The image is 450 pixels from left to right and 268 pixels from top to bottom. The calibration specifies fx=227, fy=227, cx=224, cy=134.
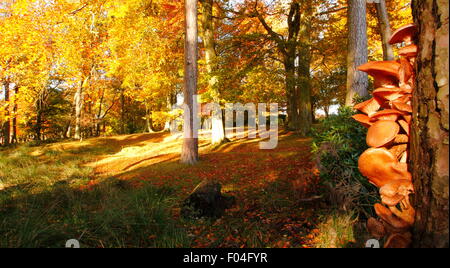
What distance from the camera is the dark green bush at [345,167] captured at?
11.7ft

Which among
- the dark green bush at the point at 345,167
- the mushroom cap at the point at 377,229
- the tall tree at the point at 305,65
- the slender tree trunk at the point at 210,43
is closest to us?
the mushroom cap at the point at 377,229

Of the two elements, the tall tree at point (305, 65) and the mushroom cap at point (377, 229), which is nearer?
the mushroom cap at point (377, 229)

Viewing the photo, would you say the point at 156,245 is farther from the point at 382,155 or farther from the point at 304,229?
the point at 382,155

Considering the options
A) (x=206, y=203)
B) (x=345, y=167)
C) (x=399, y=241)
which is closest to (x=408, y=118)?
(x=399, y=241)

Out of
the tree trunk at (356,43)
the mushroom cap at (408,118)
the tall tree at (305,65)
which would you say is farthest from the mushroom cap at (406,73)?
the tall tree at (305,65)

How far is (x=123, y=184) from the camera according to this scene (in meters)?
6.53

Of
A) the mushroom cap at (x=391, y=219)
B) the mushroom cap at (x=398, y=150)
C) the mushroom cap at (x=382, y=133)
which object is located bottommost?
the mushroom cap at (x=391, y=219)

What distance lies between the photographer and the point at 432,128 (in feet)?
2.11

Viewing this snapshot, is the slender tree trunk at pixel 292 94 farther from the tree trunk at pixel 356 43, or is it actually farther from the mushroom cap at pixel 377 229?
the mushroom cap at pixel 377 229

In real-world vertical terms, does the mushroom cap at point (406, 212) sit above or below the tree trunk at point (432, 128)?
below

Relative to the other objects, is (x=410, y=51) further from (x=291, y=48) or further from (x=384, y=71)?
(x=291, y=48)

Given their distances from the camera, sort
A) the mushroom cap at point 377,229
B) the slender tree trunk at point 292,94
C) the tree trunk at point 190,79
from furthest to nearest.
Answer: the slender tree trunk at point 292,94, the tree trunk at point 190,79, the mushroom cap at point 377,229

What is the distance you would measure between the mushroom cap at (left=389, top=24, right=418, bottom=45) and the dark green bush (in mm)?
2980

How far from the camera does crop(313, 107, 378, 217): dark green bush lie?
356 centimetres
